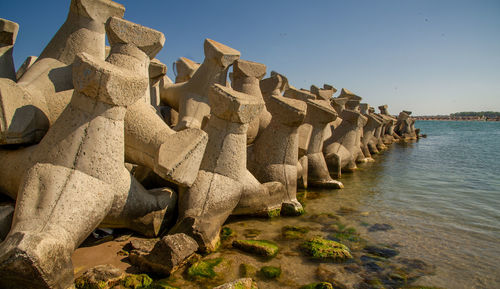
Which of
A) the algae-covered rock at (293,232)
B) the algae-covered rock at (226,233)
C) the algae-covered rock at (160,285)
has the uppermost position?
the algae-covered rock at (160,285)

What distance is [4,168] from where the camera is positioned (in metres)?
2.68

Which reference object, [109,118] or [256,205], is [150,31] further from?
[256,205]

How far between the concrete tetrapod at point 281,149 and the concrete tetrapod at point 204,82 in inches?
43.3

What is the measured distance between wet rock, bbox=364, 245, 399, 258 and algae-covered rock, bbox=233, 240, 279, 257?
1.05 metres

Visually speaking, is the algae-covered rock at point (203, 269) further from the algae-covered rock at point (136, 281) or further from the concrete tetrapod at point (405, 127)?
the concrete tetrapod at point (405, 127)

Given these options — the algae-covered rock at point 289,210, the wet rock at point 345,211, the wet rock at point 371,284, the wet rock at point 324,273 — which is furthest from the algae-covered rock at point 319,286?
the wet rock at point 345,211

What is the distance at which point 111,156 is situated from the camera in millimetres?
2414

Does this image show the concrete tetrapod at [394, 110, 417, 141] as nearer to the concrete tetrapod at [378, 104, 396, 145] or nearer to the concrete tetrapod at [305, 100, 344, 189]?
the concrete tetrapod at [378, 104, 396, 145]

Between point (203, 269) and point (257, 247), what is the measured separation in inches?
23.6

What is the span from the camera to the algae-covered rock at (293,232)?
11.3 ft

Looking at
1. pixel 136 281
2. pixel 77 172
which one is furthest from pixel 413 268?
pixel 77 172

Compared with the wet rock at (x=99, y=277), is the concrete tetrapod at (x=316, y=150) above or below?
above

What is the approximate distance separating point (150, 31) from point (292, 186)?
271cm

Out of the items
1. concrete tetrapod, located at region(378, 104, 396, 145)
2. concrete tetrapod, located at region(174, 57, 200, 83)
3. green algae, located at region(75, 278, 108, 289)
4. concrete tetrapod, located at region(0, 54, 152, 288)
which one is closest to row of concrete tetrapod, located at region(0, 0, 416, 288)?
concrete tetrapod, located at region(0, 54, 152, 288)
